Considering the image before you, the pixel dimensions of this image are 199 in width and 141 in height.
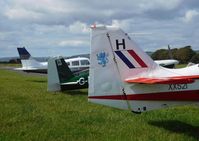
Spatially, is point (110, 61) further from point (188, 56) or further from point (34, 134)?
point (188, 56)

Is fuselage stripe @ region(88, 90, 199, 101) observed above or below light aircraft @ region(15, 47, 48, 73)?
below

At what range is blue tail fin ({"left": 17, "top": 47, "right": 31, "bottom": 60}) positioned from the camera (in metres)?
33.7

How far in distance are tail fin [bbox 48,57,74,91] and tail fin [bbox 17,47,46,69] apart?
50.0 feet

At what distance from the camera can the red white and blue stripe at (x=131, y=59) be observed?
808 cm

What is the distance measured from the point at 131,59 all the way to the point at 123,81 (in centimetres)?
56

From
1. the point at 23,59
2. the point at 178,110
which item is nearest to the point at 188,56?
the point at 23,59

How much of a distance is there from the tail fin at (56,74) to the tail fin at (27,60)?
50.0 ft

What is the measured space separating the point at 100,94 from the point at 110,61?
2.54 feet

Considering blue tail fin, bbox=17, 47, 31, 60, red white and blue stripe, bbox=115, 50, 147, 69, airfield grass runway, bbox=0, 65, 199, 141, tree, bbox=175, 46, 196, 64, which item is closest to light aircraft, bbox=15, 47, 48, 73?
blue tail fin, bbox=17, 47, 31, 60

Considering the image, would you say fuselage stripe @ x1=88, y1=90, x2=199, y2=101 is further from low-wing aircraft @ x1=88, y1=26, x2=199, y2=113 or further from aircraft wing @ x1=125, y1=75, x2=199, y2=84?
aircraft wing @ x1=125, y1=75, x2=199, y2=84

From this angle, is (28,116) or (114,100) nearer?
(114,100)

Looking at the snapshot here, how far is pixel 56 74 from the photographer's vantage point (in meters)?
16.5

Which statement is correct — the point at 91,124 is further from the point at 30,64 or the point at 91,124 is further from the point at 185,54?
the point at 185,54

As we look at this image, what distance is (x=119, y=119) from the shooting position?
31.8 feet
